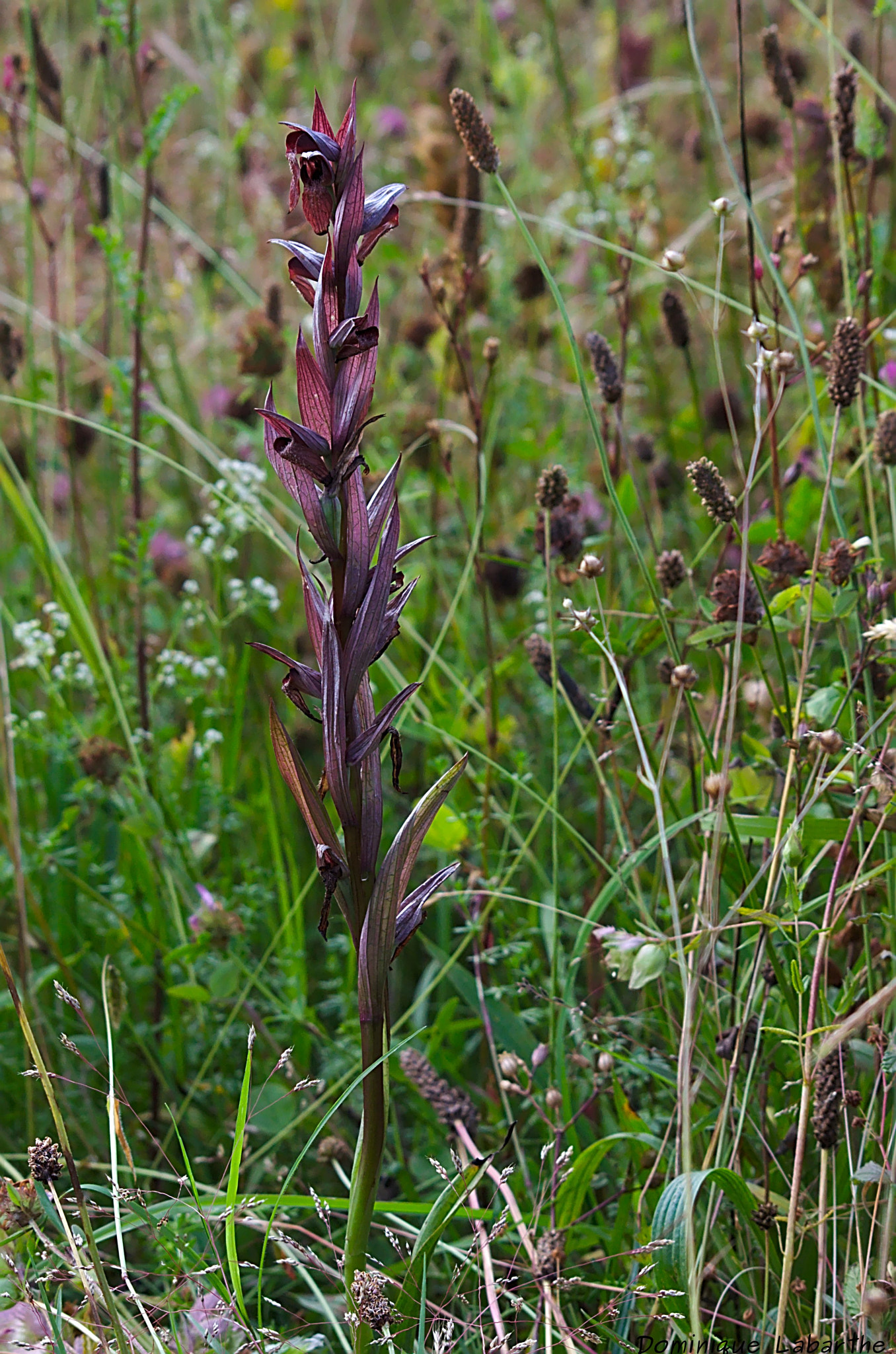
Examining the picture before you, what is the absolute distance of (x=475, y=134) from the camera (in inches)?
42.2

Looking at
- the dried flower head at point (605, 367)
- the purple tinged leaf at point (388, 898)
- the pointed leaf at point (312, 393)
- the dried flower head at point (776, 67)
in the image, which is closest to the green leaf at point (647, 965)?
the purple tinged leaf at point (388, 898)

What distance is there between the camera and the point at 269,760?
172 centimetres

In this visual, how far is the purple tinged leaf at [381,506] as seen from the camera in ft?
2.31

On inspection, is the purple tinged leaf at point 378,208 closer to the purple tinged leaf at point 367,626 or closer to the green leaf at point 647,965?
the purple tinged leaf at point 367,626

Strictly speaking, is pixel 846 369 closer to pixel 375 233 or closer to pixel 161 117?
pixel 375 233

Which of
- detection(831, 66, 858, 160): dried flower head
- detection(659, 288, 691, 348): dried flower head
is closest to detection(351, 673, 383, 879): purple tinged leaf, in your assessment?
detection(659, 288, 691, 348): dried flower head

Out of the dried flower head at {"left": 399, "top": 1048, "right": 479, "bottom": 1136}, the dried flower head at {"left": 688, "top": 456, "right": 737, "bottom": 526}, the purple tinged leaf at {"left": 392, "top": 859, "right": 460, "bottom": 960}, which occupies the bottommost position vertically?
the dried flower head at {"left": 399, "top": 1048, "right": 479, "bottom": 1136}

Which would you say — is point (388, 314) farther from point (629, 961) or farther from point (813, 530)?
point (629, 961)

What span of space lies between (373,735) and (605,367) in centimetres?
67

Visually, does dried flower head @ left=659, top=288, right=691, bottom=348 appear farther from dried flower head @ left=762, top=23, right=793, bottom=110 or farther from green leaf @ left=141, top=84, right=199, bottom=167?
green leaf @ left=141, top=84, right=199, bottom=167

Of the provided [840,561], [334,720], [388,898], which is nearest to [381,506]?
[334,720]

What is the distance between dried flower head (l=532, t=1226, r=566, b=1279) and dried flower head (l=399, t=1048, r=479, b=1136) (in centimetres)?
14

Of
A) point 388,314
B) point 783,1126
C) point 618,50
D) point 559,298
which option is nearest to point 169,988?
point 783,1126

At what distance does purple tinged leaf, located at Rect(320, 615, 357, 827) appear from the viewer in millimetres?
687
